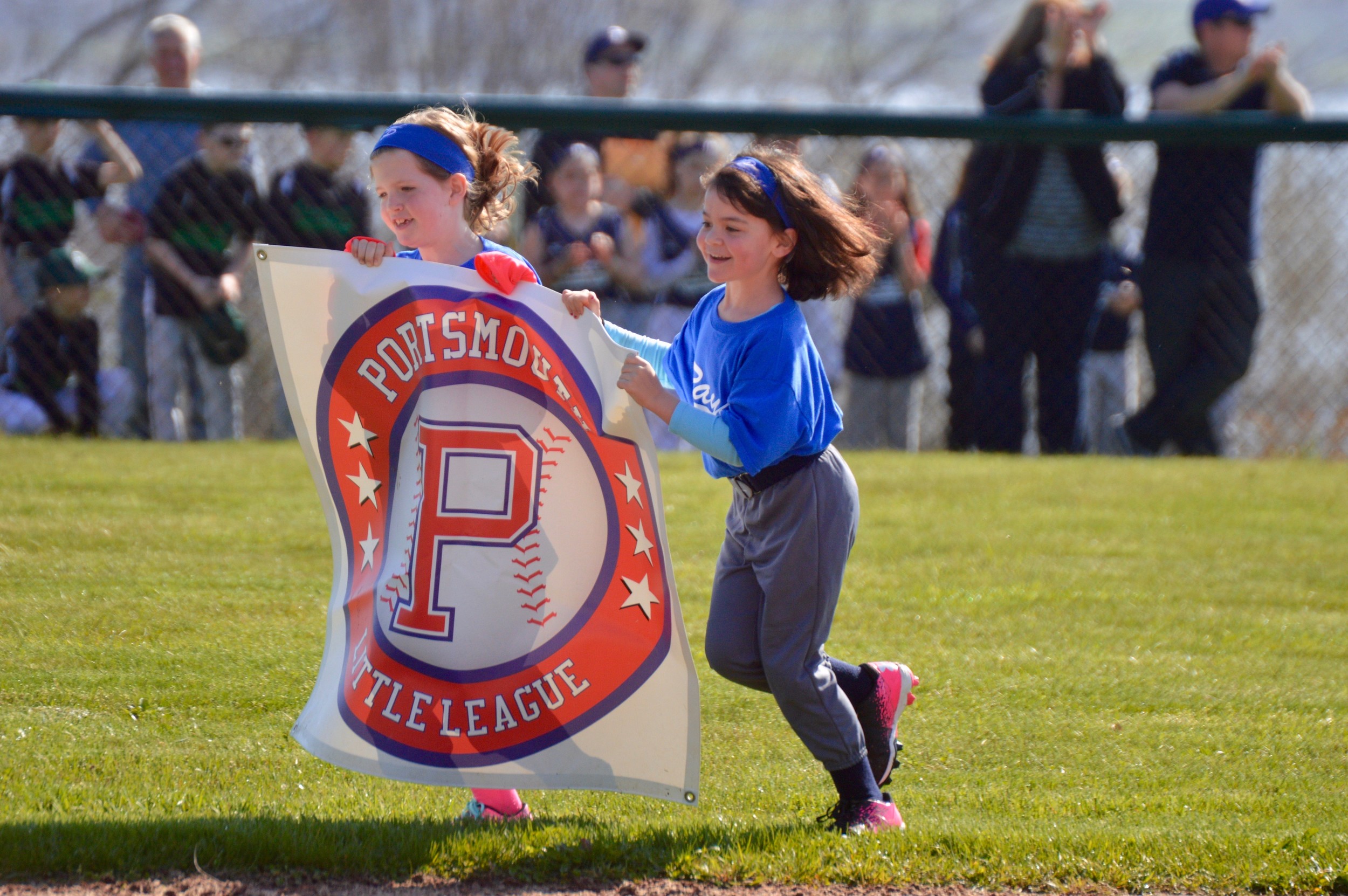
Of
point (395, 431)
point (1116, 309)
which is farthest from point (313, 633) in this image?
point (1116, 309)

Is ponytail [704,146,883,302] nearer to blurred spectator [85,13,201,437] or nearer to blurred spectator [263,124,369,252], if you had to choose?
blurred spectator [263,124,369,252]

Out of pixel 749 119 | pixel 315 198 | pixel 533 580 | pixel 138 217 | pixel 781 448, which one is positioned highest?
pixel 749 119

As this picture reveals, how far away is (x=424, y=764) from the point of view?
3.08 m

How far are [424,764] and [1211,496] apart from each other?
16.8 feet

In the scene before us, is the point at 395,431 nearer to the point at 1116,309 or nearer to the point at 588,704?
the point at 588,704

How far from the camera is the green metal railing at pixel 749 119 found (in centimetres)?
741

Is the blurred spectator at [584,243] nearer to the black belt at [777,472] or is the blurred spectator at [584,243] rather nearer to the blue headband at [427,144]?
the blue headband at [427,144]

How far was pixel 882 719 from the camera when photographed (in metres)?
3.45

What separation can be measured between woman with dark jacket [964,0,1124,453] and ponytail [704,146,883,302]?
4677 mm

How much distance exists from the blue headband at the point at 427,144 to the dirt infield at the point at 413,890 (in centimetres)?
167

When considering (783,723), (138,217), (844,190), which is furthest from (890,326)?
(783,723)

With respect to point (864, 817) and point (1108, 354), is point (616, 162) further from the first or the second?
point (864, 817)

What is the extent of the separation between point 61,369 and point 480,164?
15.3ft

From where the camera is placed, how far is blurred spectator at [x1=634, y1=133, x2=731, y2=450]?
7699mm
